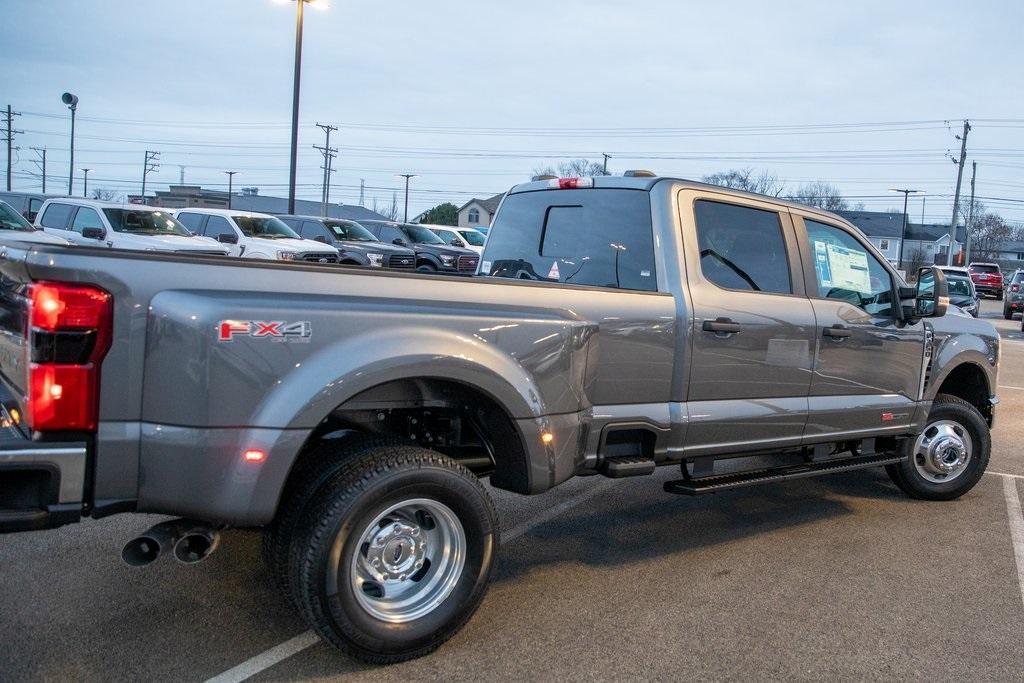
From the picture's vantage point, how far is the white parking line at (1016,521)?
16.8ft

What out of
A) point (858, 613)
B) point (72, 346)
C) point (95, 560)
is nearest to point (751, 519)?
point (858, 613)

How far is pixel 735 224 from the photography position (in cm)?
519

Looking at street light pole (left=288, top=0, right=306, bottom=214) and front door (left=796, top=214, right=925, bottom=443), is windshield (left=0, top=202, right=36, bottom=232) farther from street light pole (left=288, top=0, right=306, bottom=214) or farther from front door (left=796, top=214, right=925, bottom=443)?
front door (left=796, top=214, right=925, bottom=443)

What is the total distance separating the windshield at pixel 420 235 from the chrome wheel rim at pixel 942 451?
2180cm

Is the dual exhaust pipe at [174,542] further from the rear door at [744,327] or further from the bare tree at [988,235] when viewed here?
the bare tree at [988,235]

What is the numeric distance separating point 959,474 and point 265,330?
17.1ft

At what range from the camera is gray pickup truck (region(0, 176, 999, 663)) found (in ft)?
10.0

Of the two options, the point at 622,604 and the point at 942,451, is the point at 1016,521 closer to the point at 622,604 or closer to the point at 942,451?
the point at 942,451

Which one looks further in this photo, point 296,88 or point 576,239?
point 296,88

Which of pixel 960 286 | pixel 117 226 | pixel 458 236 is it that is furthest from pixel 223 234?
pixel 960 286

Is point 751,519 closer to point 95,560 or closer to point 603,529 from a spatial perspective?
point 603,529

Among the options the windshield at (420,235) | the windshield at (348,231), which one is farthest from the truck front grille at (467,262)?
the windshield at (420,235)

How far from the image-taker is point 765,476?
514 centimetres

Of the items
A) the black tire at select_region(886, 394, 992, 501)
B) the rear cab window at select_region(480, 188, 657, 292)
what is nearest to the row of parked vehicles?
the rear cab window at select_region(480, 188, 657, 292)
